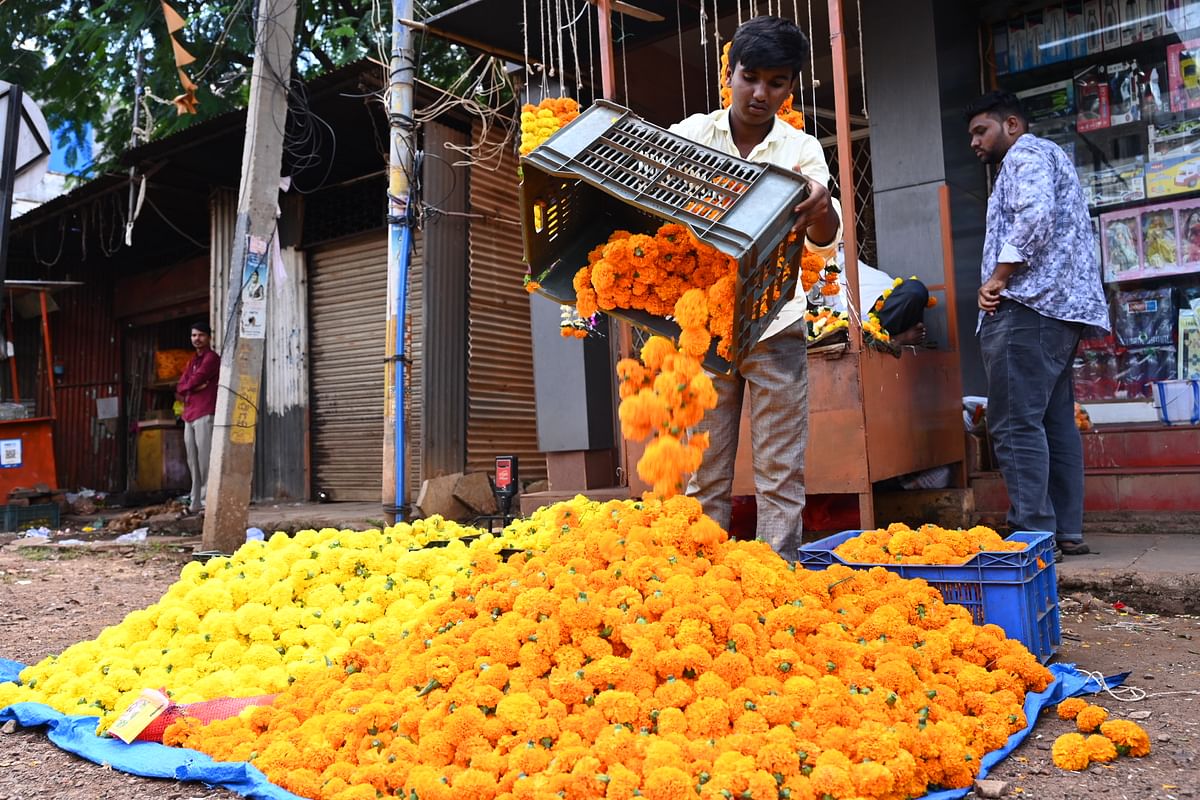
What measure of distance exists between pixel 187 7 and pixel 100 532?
6365mm

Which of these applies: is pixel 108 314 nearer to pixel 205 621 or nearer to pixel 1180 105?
pixel 205 621

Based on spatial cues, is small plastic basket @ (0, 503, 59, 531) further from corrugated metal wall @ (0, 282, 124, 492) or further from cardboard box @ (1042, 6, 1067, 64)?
cardboard box @ (1042, 6, 1067, 64)

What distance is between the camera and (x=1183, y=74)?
19.0ft

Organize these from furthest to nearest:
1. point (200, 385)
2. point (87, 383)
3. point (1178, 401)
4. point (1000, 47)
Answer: point (87, 383) → point (200, 385) → point (1000, 47) → point (1178, 401)

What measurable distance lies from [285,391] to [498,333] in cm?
282

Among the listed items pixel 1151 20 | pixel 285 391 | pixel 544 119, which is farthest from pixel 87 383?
pixel 1151 20

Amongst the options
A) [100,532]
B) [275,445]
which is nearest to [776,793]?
[275,445]

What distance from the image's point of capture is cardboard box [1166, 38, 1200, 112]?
5.74 meters

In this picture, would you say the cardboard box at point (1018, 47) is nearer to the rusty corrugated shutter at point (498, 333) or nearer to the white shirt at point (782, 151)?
the white shirt at point (782, 151)

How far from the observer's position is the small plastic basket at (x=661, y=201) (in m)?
2.68

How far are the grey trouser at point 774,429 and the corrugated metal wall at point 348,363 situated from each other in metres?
6.05

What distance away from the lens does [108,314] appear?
13.4 meters

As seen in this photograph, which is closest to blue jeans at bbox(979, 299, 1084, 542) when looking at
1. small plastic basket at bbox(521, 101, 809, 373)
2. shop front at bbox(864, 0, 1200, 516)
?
shop front at bbox(864, 0, 1200, 516)

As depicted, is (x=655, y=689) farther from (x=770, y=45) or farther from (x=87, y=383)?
(x=87, y=383)
